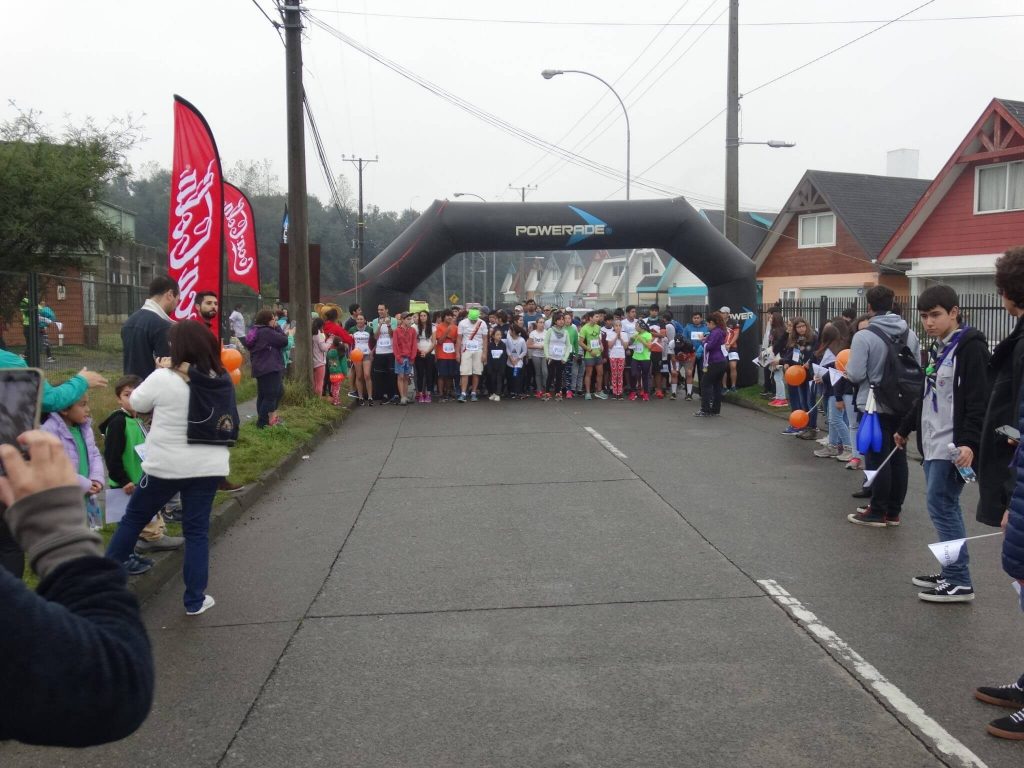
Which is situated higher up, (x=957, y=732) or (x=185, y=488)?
(x=185, y=488)

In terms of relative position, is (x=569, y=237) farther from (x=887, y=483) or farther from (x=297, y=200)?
(x=887, y=483)

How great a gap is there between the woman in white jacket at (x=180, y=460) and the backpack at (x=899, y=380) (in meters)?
5.09

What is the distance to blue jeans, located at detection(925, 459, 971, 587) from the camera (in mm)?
5488

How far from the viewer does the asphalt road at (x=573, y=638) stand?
148 inches

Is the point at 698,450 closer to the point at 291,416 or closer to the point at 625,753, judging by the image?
the point at 291,416

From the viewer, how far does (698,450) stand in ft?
38.8

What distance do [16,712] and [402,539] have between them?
18.9 ft

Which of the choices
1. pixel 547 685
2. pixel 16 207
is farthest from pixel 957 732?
pixel 16 207

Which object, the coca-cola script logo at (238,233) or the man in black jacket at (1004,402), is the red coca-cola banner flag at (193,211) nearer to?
the man in black jacket at (1004,402)

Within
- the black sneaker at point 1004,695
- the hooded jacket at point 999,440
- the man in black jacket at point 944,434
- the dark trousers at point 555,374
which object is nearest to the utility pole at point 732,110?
the dark trousers at point 555,374

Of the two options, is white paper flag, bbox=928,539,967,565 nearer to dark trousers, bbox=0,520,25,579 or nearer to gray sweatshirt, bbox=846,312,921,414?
gray sweatshirt, bbox=846,312,921,414

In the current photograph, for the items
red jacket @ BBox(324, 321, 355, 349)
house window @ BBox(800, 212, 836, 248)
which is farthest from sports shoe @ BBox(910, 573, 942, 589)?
house window @ BBox(800, 212, 836, 248)

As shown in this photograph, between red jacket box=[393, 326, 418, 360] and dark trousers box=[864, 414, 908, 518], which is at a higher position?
red jacket box=[393, 326, 418, 360]

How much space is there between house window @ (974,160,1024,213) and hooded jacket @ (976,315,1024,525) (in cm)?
2170
